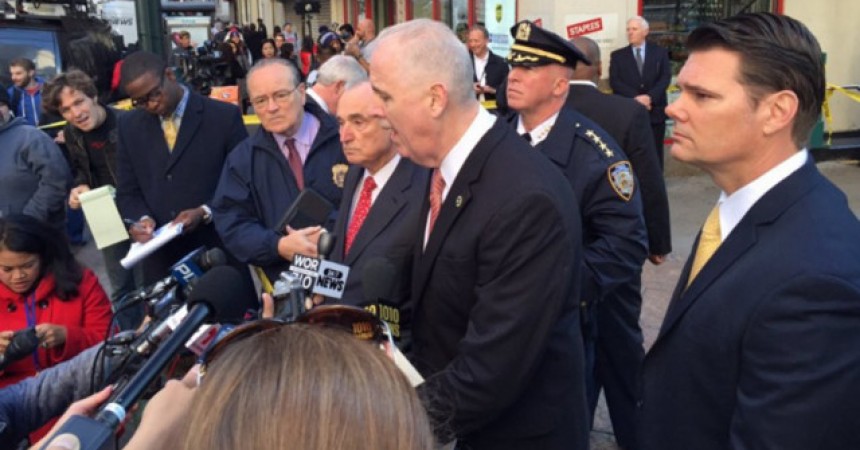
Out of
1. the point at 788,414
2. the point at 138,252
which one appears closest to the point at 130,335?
the point at 788,414

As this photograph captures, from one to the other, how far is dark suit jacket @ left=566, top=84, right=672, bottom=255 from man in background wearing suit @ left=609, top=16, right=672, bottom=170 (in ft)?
16.8

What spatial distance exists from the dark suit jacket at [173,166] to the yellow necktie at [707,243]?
9.73 ft

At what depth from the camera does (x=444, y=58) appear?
2.09 metres

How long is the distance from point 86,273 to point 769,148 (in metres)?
2.87

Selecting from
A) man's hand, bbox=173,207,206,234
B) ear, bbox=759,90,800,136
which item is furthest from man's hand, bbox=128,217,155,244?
ear, bbox=759,90,800,136

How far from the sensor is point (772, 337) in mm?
1503

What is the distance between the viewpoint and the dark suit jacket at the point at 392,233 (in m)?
2.40

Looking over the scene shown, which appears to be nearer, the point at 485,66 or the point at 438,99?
the point at 438,99

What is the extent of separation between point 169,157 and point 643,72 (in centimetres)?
626

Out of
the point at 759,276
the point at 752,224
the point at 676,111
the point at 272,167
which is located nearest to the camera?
the point at 759,276

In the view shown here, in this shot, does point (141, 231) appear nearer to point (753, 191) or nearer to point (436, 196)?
point (436, 196)

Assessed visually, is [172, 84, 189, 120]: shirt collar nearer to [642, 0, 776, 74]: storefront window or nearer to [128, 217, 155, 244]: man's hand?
[128, 217, 155, 244]: man's hand

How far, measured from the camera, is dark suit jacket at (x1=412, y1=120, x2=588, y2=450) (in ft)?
6.46

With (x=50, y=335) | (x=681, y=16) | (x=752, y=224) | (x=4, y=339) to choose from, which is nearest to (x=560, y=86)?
(x=752, y=224)
